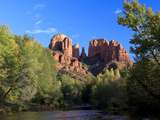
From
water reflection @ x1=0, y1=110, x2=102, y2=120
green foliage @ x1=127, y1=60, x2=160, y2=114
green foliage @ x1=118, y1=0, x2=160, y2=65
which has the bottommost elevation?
water reflection @ x1=0, y1=110, x2=102, y2=120

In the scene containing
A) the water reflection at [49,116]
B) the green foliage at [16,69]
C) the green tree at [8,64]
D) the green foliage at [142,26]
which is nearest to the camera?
the green foliage at [142,26]

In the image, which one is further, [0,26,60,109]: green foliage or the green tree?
[0,26,60,109]: green foliage

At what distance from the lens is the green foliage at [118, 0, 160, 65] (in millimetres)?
35094

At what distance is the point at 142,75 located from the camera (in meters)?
38.3

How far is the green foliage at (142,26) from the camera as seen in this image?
1382 inches

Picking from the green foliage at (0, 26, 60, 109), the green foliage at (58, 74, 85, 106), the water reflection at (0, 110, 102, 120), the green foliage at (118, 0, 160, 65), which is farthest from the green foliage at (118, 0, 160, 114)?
the green foliage at (58, 74, 85, 106)

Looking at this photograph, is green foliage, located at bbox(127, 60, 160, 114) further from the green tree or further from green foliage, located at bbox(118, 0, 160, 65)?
the green tree

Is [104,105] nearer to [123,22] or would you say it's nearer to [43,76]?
[43,76]

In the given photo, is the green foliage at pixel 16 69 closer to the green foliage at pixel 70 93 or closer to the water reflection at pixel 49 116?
the water reflection at pixel 49 116

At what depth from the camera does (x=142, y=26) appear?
35875 mm

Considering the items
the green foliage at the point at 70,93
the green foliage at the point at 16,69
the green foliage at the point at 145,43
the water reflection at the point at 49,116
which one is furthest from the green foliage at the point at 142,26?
the green foliage at the point at 70,93

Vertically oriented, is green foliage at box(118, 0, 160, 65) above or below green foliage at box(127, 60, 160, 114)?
above

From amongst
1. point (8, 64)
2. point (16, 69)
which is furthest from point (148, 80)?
point (8, 64)

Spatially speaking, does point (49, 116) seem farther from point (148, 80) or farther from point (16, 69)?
point (148, 80)
